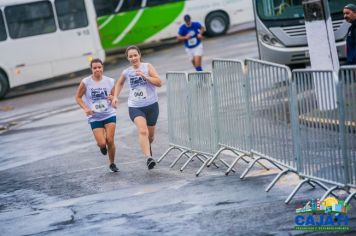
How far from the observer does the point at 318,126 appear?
29.8 ft

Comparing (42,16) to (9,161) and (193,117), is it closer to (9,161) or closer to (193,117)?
(9,161)

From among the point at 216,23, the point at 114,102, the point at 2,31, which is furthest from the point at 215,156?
the point at 216,23

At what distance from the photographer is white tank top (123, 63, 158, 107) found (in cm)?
1281

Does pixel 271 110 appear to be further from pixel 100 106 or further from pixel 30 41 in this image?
pixel 30 41

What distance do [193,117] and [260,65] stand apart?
2504 millimetres

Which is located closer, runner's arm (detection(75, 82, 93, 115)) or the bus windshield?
runner's arm (detection(75, 82, 93, 115))

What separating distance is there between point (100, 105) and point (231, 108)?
2.43 meters

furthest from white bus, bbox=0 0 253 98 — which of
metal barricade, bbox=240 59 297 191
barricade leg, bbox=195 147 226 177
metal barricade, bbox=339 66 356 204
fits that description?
metal barricade, bbox=339 66 356 204

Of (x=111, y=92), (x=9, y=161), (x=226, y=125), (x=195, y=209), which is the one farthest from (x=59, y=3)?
(x=195, y=209)

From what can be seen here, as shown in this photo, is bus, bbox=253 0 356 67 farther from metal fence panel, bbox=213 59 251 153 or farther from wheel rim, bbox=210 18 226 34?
wheel rim, bbox=210 18 226 34

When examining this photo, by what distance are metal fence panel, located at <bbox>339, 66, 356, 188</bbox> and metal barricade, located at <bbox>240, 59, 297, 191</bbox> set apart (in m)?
0.97

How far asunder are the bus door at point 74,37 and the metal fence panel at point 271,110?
19203mm

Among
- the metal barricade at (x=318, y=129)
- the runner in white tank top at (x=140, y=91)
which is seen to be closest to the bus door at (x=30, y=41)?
the runner in white tank top at (x=140, y=91)

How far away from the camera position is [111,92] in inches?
512
